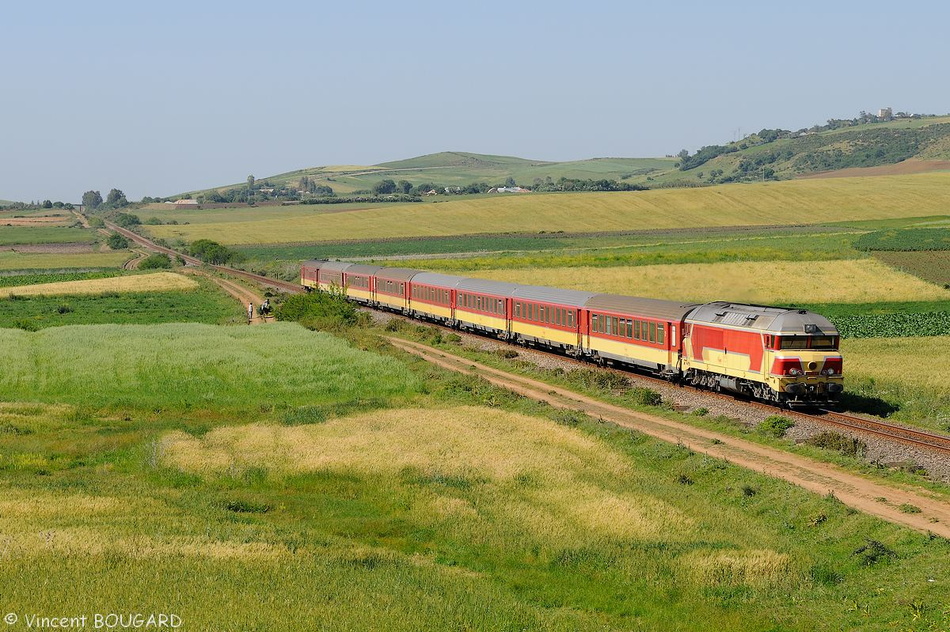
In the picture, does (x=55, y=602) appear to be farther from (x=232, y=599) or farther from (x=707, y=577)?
(x=707, y=577)

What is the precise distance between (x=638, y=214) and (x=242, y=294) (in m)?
102

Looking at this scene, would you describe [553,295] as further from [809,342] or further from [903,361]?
[809,342]

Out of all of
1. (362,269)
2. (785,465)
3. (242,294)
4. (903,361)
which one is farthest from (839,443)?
(242,294)

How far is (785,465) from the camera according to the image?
97.0 ft

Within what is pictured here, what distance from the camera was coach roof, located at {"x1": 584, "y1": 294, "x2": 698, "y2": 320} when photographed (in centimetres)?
4234

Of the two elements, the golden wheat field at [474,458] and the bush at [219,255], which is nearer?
the golden wheat field at [474,458]

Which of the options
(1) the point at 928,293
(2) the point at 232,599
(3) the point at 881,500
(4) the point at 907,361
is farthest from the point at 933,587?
(1) the point at 928,293

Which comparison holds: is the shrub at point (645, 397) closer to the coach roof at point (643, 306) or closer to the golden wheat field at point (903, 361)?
the coach roof at point (643, 306)

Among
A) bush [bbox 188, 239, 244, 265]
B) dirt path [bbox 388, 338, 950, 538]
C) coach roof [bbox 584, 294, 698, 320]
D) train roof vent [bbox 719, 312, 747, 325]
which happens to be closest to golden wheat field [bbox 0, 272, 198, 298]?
bush [bbox 188, 239, 244, 265]

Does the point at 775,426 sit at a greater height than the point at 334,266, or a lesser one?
lesser

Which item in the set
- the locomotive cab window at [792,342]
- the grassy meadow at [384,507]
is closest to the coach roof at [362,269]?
the grassy meadow at [384,507]

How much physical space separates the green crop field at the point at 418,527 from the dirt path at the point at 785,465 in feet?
4.42

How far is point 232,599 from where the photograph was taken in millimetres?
16078

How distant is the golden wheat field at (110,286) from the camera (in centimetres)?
10188
